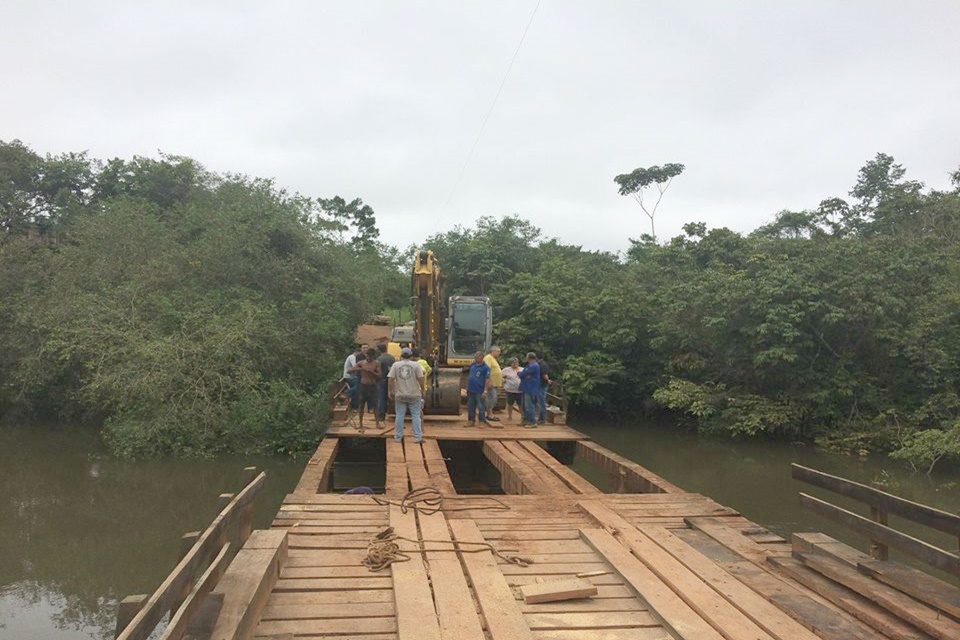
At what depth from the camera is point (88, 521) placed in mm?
10438

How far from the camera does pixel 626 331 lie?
2027 centimetres

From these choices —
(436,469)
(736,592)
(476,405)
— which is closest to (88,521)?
(436,469)

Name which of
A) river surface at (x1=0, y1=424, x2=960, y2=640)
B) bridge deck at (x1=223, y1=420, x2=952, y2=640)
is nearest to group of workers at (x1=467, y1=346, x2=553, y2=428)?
river surface at (x1=0, y1=424, x2=960, y2=640)

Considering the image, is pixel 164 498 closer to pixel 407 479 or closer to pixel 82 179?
pixel 407 479

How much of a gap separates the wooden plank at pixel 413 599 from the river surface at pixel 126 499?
4.44m

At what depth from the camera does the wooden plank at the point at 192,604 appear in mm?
2609

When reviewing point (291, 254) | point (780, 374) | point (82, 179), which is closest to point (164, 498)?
point (291, 254)

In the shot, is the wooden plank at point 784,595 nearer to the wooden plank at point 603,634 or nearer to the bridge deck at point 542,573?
the bridge deck at point 542,573

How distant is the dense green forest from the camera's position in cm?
1432

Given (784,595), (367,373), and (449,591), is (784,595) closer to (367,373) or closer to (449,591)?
(449,591)

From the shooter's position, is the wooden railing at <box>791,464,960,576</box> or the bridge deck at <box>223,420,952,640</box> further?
the wooden railing at <box>791,464,960,576</box>

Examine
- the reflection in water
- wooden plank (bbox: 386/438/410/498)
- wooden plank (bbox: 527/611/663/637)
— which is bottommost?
the reflection in water

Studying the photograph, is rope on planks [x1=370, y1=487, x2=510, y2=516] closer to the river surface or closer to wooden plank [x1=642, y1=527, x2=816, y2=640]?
wooden plank [x1=642, y1=527, x2=816, y2=640]

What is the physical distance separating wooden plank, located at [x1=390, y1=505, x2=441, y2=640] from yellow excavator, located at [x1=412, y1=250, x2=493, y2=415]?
790 centimetres
